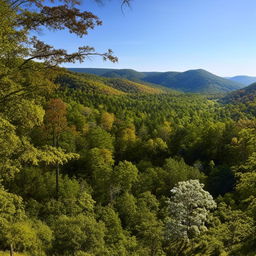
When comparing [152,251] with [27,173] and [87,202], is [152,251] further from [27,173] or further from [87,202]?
[27,173]

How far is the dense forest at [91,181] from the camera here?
777 cm

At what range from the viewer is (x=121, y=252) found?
17.9 meters

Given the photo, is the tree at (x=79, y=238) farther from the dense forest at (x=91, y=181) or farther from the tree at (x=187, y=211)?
the tree at (x=187, y=211)

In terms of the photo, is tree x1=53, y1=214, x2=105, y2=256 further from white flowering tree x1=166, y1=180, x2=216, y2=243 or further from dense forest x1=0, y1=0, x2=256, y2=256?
white flowering tree x1=166, y1=180, x2=216, y2=243

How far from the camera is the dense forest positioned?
777 centimetres

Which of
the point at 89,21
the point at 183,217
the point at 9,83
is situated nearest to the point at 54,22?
the point at 89,21

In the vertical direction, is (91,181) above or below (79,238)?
below

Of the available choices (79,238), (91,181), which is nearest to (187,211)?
(79,238)

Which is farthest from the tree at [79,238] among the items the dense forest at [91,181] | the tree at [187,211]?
the tree at [187,211]

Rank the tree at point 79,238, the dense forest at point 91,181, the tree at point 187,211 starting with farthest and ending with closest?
the tree at point 187,211 < the tree at point 79,238 < the dense forest at point 91,181

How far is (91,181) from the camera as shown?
116 ft

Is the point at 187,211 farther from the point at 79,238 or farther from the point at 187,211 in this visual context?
the point at 79,238

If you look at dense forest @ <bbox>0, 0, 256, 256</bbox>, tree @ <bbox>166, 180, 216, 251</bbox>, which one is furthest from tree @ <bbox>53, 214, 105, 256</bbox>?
tree @ <bbox>166, 180, 216, 251</bbox>

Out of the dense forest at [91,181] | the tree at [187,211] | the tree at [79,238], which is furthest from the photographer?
the tree at [187,211]
